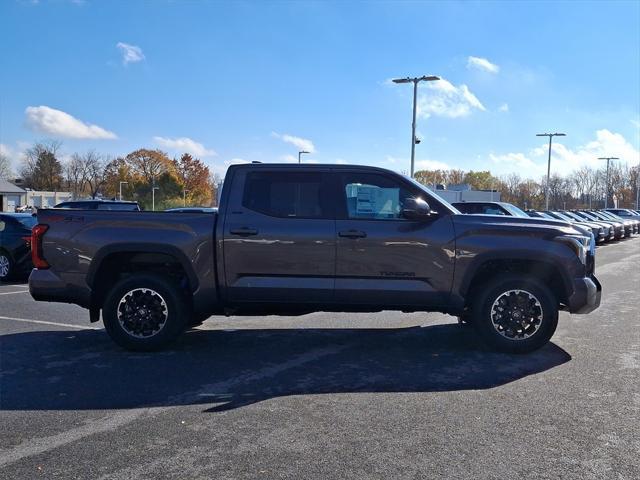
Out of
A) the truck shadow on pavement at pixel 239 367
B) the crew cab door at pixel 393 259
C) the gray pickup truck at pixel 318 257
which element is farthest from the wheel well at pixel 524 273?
the truck shadow on pavement at pixel 239 367

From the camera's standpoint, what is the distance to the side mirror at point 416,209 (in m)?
5.94

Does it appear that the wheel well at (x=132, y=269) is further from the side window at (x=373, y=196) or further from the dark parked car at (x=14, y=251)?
the dark parked car at (x=14, y=251)

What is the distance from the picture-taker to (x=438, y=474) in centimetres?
350

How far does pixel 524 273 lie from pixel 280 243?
2693mm

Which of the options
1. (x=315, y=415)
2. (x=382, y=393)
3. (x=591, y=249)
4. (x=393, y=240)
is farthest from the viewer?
(x=591, y=249)

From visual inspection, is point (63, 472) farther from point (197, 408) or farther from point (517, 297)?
point (517, 297)

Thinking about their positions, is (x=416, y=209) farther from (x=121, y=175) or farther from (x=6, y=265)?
(x=121, y=175)

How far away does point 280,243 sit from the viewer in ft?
20.0

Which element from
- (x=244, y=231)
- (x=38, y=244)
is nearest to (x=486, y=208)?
(x=244, y=231)

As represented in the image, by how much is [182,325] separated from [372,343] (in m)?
2.21

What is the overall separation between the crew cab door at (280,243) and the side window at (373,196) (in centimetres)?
20

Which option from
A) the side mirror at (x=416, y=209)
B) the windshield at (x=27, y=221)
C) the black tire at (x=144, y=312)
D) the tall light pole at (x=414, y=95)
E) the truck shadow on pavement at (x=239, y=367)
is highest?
→ the tall light pole at (x=414, y=95)

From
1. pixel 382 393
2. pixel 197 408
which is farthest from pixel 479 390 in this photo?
pixel 197 408

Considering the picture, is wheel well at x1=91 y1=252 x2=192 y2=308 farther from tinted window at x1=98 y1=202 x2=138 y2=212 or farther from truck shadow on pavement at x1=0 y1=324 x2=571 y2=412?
tinted window at x1=98 y1=202 x2=138 y2=212
